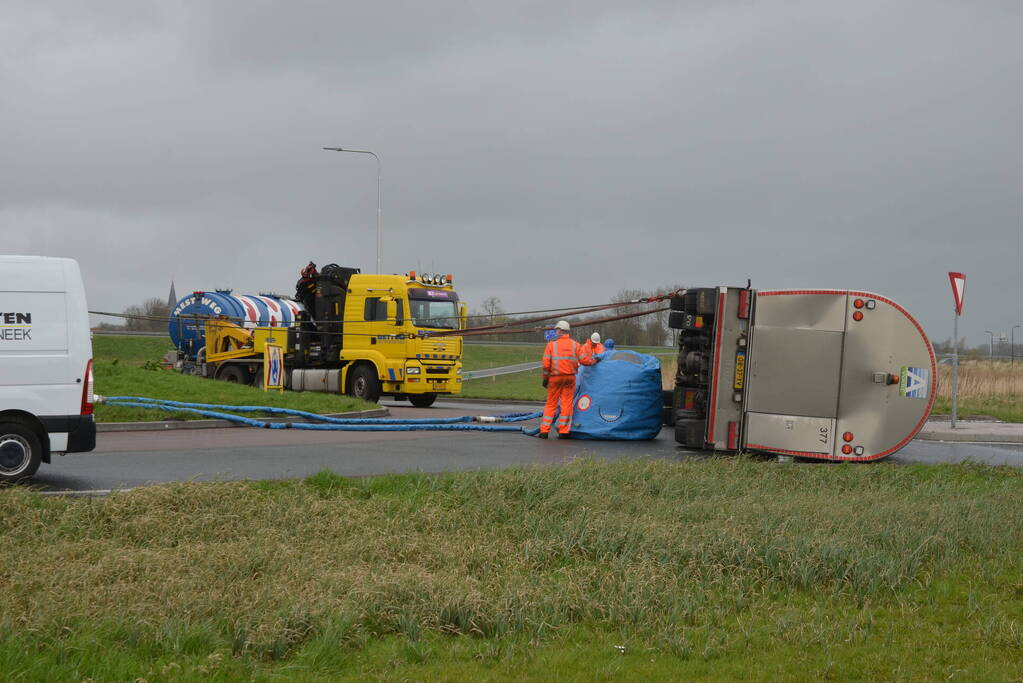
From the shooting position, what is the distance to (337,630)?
538 cm

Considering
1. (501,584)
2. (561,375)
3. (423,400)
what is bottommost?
(423,400)

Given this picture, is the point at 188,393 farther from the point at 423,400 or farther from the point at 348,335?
the point at 423,400

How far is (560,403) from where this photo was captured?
1750cm

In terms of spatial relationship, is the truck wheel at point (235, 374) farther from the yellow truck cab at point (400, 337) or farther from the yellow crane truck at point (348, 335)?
the yellow truck cab at point (400, 337)

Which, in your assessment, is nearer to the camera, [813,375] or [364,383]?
[813,375]

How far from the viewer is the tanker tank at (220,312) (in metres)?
29.9

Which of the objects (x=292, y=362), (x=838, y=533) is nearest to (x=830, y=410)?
(x=838, y=533)

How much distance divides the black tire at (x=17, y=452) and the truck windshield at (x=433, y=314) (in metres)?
15.9

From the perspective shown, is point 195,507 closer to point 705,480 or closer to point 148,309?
point 705,480

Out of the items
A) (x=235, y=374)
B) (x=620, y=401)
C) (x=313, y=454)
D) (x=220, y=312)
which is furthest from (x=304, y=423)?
(x=220, y=312)

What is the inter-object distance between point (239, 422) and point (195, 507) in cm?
1021

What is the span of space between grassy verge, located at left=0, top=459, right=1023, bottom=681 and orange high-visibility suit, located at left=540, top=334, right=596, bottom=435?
7334mm

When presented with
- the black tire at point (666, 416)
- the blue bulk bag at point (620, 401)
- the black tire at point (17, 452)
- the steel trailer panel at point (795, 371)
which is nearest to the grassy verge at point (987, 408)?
the black tire at point (666, 416)

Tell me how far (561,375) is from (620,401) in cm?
118
